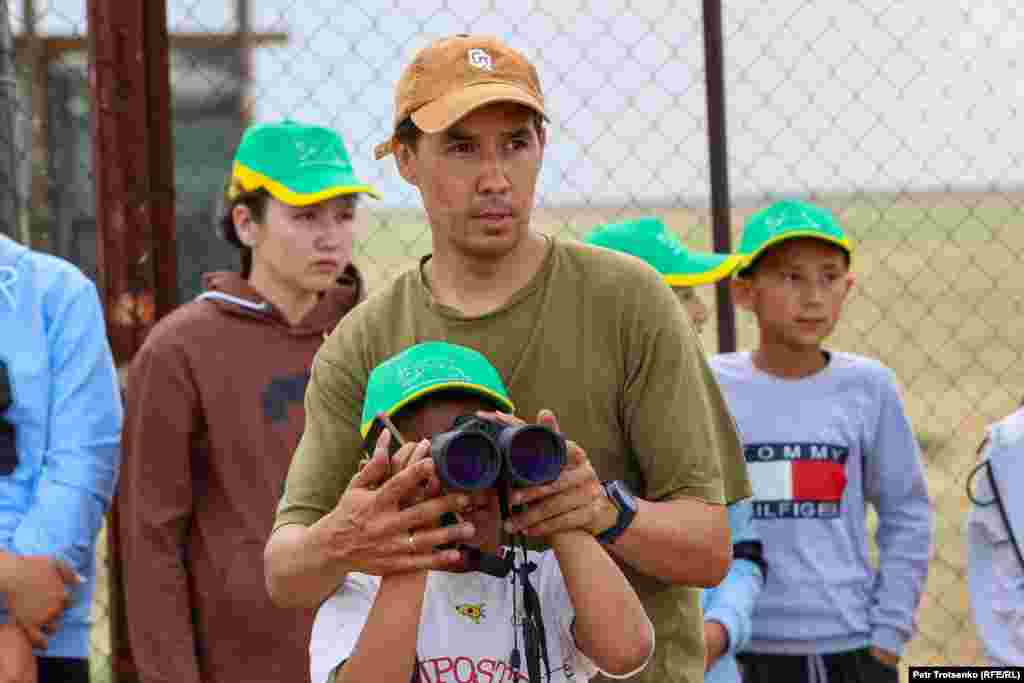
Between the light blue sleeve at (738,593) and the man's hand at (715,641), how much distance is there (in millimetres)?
12

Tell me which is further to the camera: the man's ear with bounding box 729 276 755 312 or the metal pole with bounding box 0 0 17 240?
the metal pole with bounding box 0 0 17 240

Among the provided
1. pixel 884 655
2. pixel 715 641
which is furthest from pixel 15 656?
pixel 884 655

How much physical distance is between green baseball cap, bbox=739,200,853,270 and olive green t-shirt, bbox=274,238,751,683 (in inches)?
63.1

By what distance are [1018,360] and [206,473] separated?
290cm

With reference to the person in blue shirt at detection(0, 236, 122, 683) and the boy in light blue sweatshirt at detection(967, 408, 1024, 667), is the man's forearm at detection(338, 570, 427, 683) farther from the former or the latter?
the boy in light blue sweatshirt at detection(967, 408, 1024, 667)

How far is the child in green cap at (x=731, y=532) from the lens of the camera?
3.42 m

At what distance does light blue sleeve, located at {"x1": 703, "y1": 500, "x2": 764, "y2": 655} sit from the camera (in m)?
3.43

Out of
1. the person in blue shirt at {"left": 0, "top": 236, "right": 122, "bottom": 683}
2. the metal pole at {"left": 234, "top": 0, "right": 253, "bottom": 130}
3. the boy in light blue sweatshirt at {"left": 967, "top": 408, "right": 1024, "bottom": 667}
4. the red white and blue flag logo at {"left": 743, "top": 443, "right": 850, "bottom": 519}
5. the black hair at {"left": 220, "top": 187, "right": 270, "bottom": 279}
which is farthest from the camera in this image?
the metal pole at {"left": 234, "top": 0, "right": 253, "bottom": 130}

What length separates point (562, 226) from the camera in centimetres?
523

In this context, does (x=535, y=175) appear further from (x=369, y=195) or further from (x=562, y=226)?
(x=562, y=226)

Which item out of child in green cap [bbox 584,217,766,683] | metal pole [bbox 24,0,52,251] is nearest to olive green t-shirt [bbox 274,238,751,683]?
child in green cap [bbox 584,217,766,683]

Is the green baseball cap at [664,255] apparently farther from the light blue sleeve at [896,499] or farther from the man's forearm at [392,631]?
the man's forearm at [392,631]

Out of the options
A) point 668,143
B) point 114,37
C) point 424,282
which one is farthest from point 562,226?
point 424,282

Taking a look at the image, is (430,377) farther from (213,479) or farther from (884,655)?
(884,655)
